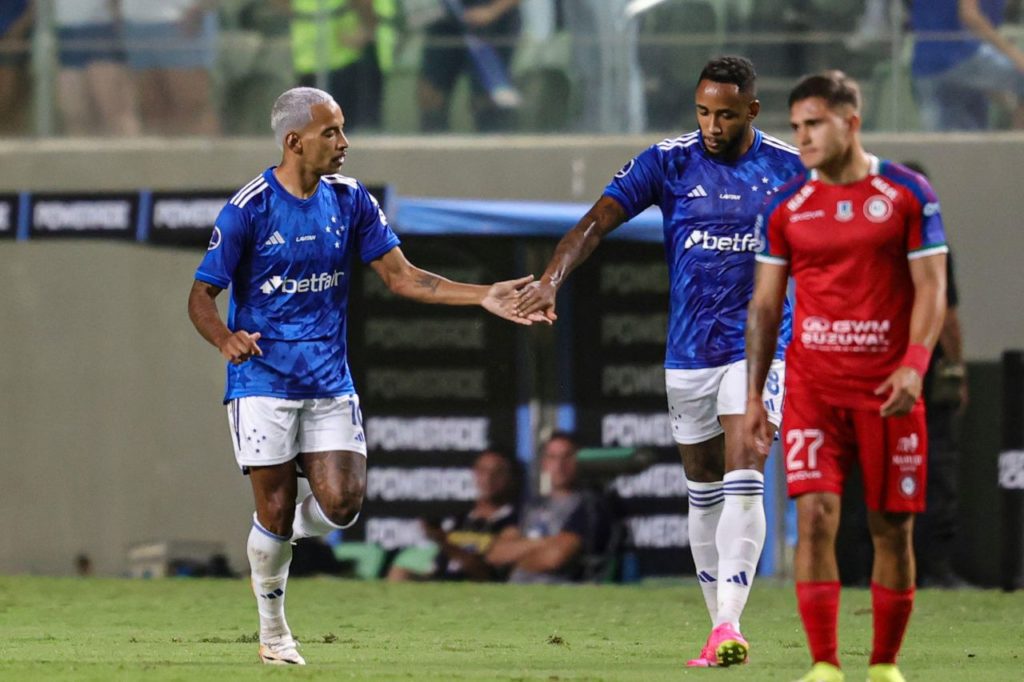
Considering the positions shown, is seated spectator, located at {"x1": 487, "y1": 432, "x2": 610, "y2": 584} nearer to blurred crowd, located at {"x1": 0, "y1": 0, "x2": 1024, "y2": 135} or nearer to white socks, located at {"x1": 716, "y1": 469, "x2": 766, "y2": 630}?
blurred crowd, located at {"x1": 0, "y1": 0, "x2": 1024, "y2": 135}

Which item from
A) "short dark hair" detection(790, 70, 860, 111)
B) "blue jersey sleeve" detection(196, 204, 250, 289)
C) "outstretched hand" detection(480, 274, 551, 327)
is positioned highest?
"short dark hair" detection(790, 70, 860, 111)

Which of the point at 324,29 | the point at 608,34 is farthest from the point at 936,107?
the point at 324,29

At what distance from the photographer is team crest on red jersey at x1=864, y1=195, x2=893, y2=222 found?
6.55 metres

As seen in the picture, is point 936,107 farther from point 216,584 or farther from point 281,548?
point 281,548

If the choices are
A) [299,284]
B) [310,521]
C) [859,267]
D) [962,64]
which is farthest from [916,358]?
[962,64]

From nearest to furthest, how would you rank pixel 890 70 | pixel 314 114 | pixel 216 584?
1. pixel 314 114
2. pixel 216 584
3. pixel 890 70

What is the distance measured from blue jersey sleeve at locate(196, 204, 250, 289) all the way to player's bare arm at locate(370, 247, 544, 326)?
0.69 m

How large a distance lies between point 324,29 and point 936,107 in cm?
461

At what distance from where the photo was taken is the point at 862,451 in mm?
6664

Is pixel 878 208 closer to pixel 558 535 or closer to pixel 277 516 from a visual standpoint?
pixel 277 516

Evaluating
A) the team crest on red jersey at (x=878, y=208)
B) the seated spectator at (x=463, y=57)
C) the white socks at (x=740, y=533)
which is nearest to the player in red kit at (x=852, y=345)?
the team crest on red jersey at (x=878, y=208)

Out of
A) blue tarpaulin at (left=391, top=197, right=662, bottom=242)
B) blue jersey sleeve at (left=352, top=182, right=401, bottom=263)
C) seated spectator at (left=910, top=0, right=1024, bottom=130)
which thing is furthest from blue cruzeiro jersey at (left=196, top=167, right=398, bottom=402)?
seated spectator at (left=910, top=0, right=1024, bottom=130)

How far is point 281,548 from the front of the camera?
325 inches

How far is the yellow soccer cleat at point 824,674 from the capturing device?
6500mm
